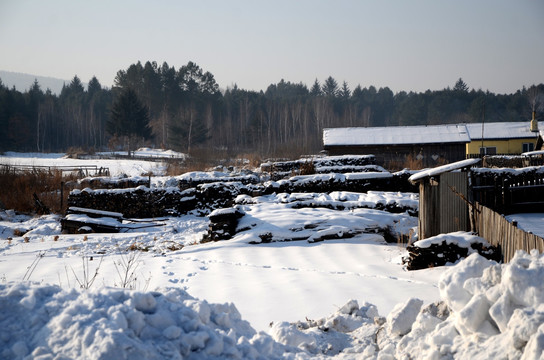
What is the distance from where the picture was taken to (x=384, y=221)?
41.3 ft

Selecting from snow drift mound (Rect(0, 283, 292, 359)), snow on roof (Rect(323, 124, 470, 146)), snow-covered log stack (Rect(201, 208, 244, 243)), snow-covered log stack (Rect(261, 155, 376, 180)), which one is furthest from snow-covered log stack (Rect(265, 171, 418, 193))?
snow on roof (Rect(323, 124, 470, 146))

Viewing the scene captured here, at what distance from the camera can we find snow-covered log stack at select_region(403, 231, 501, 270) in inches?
330

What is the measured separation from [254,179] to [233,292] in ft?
48.0

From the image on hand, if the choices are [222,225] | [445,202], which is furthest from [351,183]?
[445,202]

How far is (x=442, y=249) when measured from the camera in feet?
28.4

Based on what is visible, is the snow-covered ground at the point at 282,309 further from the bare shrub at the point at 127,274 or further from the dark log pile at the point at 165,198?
the dark log pile at the point at 165,198

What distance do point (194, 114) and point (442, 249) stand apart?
58595 millimetres

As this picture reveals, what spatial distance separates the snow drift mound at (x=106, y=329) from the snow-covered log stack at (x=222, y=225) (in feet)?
30.4

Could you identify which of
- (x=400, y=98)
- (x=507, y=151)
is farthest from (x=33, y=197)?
(x=400, y=98)

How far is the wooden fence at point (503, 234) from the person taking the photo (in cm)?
614

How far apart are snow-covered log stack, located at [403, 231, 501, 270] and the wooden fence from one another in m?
A: 0.25

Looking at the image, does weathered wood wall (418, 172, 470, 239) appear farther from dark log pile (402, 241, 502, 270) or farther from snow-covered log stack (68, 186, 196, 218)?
snow-covered log stack (68, 186, 196, 218)

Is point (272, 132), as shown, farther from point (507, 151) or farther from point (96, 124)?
point (507, 151)

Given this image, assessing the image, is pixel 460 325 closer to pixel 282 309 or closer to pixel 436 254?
pixel 282 309
